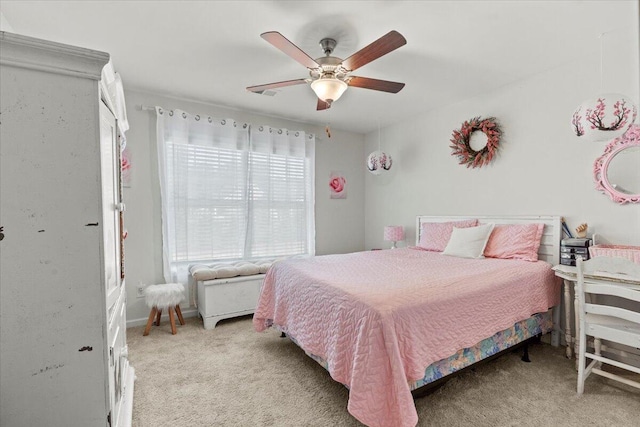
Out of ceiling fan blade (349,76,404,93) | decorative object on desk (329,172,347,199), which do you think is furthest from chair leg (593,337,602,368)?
decorative object on desk (329,172,347,199)

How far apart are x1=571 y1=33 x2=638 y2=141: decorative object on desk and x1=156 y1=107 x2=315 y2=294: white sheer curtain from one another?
287 cm

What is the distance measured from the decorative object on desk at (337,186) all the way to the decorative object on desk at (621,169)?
9.40 ft

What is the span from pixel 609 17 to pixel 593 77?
592mm

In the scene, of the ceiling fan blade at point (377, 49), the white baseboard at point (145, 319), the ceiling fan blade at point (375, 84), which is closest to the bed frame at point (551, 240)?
the ceiling fan blade at point (375, 84)

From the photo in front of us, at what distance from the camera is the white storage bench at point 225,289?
10.0ft

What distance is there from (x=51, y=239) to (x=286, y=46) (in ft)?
5.10

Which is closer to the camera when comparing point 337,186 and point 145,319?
point 145,319

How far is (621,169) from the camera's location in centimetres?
225

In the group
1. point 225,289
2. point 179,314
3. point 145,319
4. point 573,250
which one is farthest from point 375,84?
point 145,319

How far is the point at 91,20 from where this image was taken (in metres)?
1.93

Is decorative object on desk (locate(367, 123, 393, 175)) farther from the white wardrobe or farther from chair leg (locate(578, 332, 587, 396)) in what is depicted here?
the white wardrobe

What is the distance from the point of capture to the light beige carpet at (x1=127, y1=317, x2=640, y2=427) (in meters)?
1.68

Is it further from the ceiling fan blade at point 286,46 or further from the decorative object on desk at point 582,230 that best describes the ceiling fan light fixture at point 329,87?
the decorative object on desk at point 582,230

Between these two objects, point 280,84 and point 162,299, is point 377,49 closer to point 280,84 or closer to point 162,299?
point 280,84
